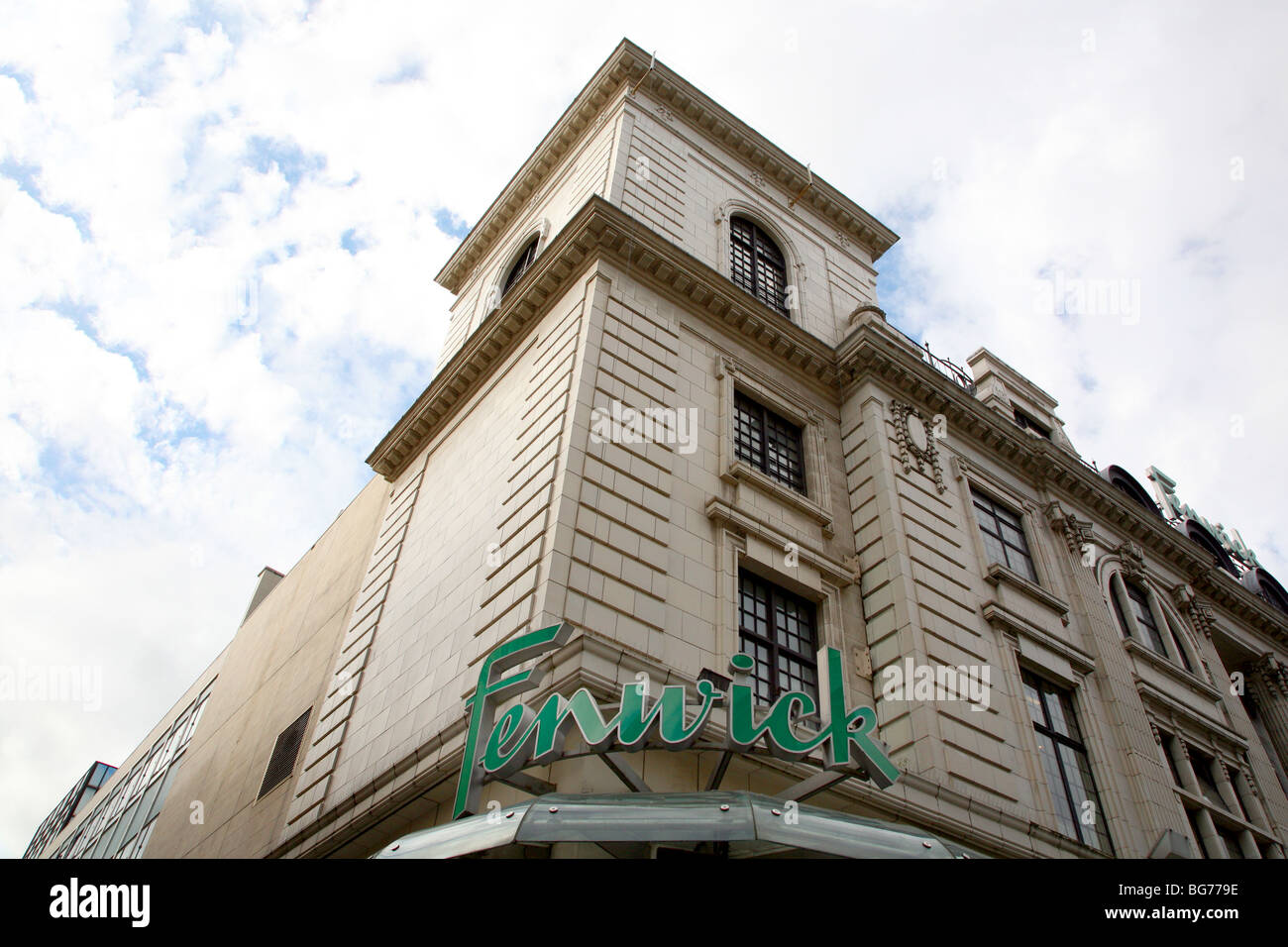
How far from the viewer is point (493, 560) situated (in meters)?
15.6

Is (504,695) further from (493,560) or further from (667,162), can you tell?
(667,162)

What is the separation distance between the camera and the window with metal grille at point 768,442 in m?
19.3

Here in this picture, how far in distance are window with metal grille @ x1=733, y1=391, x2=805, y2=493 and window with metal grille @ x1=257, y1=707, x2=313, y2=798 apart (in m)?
10.7

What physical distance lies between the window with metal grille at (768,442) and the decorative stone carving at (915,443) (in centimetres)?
220

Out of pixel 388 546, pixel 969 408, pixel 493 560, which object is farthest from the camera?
pixel 969 408

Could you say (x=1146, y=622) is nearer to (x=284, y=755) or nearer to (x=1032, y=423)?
(x=1032, y=423)

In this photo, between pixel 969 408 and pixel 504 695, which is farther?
pixel 969 408

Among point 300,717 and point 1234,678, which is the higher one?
point 1234,678

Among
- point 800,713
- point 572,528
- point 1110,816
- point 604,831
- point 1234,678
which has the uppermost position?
point 1234,678

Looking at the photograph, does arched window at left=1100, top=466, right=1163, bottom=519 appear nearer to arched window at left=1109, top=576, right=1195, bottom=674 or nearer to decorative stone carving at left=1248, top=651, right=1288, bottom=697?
arched window at left=1109, top=576, right=1195, bottom=674

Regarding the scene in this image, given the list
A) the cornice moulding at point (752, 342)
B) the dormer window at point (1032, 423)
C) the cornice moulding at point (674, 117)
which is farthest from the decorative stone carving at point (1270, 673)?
the cornice moulding at point (674, 117)
